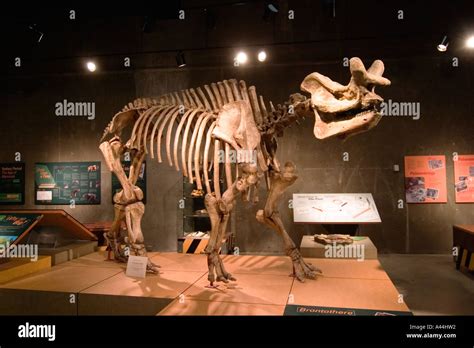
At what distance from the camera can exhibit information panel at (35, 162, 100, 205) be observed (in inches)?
364

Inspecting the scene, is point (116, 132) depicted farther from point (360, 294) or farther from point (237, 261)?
point (360, 294)

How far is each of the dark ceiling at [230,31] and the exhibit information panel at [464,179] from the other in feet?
8.07

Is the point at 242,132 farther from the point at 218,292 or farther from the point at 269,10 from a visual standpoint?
the point at 269,10

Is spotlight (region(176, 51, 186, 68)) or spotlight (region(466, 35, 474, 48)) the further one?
spotlight (region(176, 51, 186, 68))

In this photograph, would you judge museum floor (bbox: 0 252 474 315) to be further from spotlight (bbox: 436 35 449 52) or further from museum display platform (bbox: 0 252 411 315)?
Result: spotlight (bbox: 436 35 449 52)

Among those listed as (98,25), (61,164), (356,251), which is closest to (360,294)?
(356,251)

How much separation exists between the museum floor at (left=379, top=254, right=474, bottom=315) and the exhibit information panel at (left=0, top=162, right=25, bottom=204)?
9.13m

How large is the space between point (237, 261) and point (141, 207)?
1821mm

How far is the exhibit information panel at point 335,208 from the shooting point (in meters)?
7.30

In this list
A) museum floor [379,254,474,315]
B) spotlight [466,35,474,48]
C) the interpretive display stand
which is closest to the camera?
museum floor [379,254,474,315]

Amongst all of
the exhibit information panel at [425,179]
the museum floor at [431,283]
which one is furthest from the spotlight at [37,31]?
the museum floor at [431,283]

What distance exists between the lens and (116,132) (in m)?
5.78

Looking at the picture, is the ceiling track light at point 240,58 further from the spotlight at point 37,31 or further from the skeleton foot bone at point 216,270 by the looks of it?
the skeleton foot bone at point 216,270

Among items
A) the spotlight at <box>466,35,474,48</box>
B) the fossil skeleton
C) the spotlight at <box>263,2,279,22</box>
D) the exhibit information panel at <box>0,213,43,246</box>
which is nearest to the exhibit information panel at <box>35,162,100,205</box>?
the exhibit information panel at <box>0,213,43,246</box>
